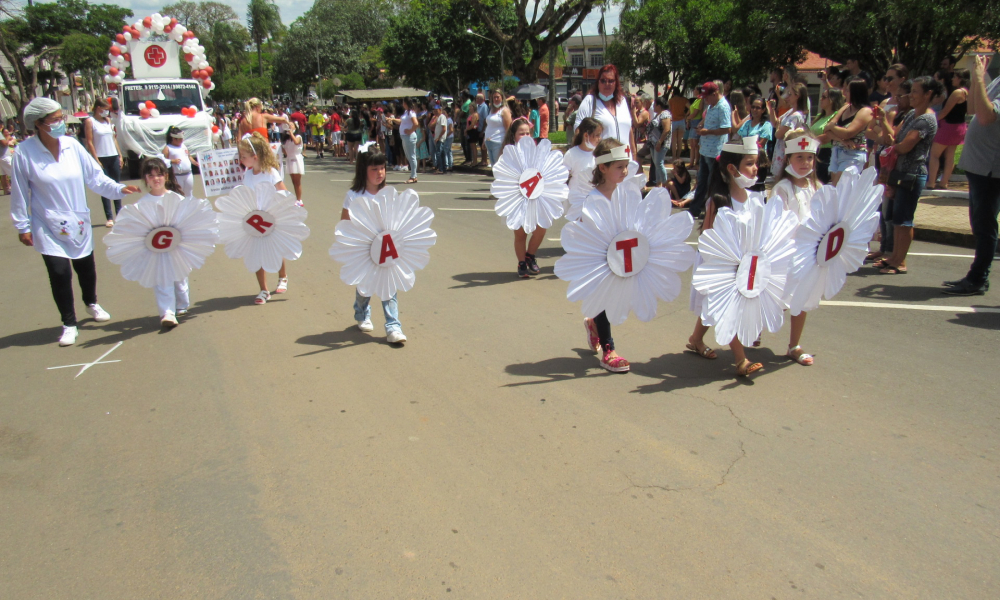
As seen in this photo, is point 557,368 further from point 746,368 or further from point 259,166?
point 259,166

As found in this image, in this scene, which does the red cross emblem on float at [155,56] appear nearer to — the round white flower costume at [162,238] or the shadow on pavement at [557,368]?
the round white flower costume at [162,238]

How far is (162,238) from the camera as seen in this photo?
5.89 m

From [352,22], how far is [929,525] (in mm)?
96973

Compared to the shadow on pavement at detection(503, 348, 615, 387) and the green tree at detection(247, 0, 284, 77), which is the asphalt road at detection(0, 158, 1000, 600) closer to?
the shadow on pavement at detection(503, 348, 615, 387)

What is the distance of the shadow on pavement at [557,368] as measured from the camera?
15.9ft

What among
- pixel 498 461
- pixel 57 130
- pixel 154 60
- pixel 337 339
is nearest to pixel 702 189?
pixel 337 339

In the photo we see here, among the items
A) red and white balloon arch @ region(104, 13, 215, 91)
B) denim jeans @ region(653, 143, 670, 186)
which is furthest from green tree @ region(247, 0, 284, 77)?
denim jeans @ region(653, 143, 670, 186)

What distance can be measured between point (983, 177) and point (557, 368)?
177 inches

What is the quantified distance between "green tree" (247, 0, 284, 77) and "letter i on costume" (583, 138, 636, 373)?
110702mm

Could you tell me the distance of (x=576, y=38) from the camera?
11012cm

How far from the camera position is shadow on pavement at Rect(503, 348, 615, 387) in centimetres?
485

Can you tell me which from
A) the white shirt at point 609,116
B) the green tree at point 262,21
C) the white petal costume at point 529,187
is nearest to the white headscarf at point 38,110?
the white petal costume at point 529,187

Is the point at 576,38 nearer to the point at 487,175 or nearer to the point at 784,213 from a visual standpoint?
the point at 487,175

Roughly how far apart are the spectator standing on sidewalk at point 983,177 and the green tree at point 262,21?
363ft
